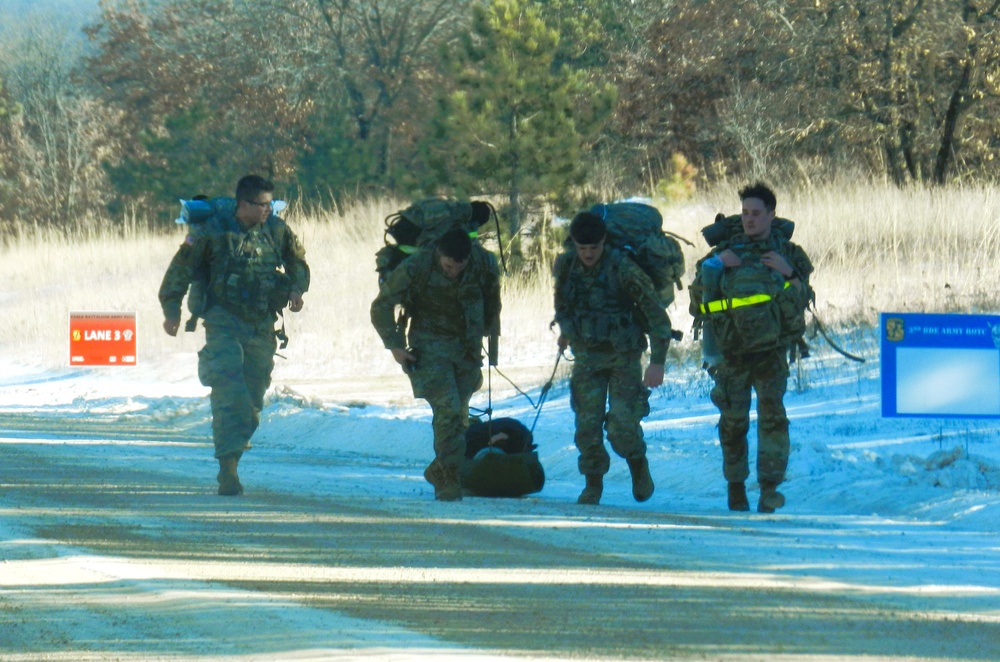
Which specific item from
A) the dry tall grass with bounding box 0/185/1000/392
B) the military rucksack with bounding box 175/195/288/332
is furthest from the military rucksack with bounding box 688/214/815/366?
the dry tall grass with bounding box 0/185/1000/392

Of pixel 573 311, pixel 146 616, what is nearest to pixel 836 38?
pixel 573 311

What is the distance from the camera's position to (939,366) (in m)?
10.1

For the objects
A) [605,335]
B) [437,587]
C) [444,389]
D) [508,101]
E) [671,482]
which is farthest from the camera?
[508,101]

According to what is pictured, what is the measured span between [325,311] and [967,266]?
425 inches

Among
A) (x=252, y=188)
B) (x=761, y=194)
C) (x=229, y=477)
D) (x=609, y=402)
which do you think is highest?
(x=252, y=188)

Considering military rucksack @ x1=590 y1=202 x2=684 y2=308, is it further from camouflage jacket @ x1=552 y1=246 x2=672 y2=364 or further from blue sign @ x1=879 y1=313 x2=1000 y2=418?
blue sign @ x1=879 y1=313 x2=1000 y2=418

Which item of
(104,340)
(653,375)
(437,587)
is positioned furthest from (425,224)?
(104,340)

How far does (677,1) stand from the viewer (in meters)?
37.7

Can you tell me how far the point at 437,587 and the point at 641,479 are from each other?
3401 mm

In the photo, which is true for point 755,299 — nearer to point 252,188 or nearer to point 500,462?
→ point 500,462

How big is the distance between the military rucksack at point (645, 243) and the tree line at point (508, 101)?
16.4 metres

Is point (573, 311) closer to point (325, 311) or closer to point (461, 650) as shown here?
point (461, 650)

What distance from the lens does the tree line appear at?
26938 mm

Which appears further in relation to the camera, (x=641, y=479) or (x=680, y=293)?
(x=680, y=293)
